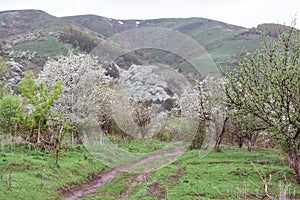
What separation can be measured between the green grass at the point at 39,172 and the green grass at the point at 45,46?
135521 millimetres

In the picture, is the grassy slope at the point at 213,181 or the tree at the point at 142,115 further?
the tree at the point at 142,115

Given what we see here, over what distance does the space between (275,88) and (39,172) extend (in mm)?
12581

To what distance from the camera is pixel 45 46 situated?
535 ft

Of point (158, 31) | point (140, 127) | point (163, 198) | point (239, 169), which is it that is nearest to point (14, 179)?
point (163, 198)

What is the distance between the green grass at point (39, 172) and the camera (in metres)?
14.0

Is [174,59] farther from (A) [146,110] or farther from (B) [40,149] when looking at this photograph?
(B) [40,149]

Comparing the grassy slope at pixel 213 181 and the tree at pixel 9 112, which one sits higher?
the tree at pixel 9 112

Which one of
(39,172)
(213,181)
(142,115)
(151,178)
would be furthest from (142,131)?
(39,172)

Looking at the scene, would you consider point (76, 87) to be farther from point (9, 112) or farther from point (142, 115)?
point (142, 115)

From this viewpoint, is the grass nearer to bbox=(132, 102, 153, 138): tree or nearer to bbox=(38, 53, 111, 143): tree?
bbox=(38, 53, 111, 143): tree

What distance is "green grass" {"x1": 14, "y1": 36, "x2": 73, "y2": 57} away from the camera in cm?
15362

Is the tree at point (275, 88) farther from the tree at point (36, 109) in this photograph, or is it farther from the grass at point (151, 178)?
the tree at point (36, 109)

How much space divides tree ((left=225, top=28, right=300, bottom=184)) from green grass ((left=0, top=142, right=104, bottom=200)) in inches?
393

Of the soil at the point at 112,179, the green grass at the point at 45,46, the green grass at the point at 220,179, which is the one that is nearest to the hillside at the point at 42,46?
the green grass at the point at 45,46
